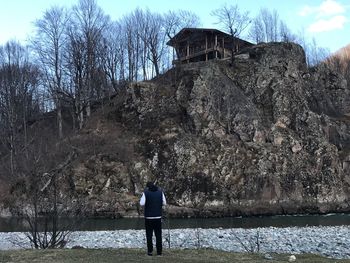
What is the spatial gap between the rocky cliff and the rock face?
0.13 m

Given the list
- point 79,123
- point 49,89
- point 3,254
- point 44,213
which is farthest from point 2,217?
point 3,254

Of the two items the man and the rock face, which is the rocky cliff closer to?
the rock face

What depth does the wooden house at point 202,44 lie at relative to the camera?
7838cm

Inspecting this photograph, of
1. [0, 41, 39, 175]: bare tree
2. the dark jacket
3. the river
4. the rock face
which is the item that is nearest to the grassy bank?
the dark jacket

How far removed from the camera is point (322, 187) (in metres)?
58.7

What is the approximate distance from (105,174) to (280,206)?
20960mm

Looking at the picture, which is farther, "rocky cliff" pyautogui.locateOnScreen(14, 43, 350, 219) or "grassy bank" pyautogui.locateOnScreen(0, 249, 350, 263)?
"rocky cliff" pyautogui.locateOnScreen(14, 43, 350, 219)

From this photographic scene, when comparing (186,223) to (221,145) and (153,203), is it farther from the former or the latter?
(153,203)

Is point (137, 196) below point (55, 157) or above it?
below

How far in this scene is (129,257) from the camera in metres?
12.9

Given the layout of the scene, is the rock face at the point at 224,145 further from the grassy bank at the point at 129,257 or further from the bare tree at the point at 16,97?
the grassy bank at the point at 129,257

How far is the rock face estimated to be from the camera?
55656mm

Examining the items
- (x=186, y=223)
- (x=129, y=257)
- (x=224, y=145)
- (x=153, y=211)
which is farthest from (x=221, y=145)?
(x=129, y=257)

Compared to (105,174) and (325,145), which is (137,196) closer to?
(105,174)
